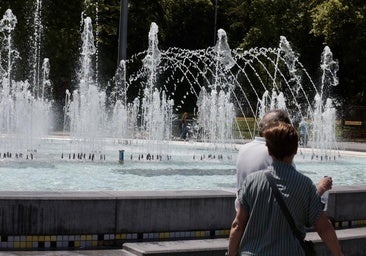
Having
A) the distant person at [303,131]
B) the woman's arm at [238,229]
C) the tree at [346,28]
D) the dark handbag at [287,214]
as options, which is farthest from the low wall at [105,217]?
the tree at [346,28]

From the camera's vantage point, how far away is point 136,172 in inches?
571

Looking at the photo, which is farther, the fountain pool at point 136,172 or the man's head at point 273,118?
the fountain pool at point 136,172

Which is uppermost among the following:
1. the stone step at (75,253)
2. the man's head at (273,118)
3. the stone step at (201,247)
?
the man's head at (273,118)

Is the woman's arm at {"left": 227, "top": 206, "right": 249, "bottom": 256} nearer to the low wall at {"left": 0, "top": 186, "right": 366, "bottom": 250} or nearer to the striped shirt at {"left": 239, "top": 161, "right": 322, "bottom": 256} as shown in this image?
the striped shirt at {"left": 239, "top": 161, "right": 322, "bottom": 256}

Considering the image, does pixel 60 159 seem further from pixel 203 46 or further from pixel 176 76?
pixel 203 46

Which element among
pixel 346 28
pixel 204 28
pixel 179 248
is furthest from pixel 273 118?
pixel 204 28

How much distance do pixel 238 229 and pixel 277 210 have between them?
1.05 feet

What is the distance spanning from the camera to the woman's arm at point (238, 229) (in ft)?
13.7

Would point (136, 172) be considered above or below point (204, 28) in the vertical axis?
below

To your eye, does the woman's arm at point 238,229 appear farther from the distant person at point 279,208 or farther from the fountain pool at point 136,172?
the fountain pool at point 136,172

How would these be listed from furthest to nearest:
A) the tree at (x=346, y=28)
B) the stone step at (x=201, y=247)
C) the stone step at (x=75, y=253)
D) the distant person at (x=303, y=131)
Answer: the tree at (x=346, y=28) → the distant person at (x=303, y=131) → the stone step at (x=201, y=247) → the stone step at (x=75, y=253)

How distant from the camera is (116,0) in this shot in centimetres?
4841

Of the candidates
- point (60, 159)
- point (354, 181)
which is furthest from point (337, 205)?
point (60, 159)

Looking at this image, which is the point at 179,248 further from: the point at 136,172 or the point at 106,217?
the point at 136,172
